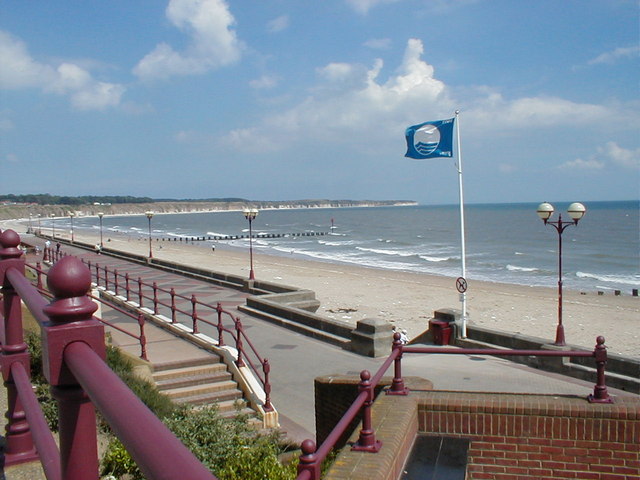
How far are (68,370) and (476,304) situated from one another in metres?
31.9

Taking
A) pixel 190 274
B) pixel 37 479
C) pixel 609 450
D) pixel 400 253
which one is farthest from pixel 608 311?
Answer: pixel 400 253

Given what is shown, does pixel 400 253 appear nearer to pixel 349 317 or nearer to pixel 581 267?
pixel 581 267

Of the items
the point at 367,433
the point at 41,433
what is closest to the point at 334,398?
the point at 367,433

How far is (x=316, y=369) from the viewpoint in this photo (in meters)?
13.3

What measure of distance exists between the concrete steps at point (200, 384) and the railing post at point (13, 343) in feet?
23.9

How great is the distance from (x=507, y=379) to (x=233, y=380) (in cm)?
539

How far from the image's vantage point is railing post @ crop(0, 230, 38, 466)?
3.11 metres

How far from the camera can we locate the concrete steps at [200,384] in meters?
10.9

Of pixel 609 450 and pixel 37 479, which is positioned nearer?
pixel 37 479

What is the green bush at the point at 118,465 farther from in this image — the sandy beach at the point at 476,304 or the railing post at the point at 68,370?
the sandy beach at the point at 476,304

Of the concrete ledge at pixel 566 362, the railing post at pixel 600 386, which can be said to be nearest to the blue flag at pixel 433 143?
the concrete ledge at pixel 566 362

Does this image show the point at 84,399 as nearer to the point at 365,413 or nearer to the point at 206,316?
the point at 365,413

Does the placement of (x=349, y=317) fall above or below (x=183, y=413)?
below

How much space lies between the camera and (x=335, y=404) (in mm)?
8008
